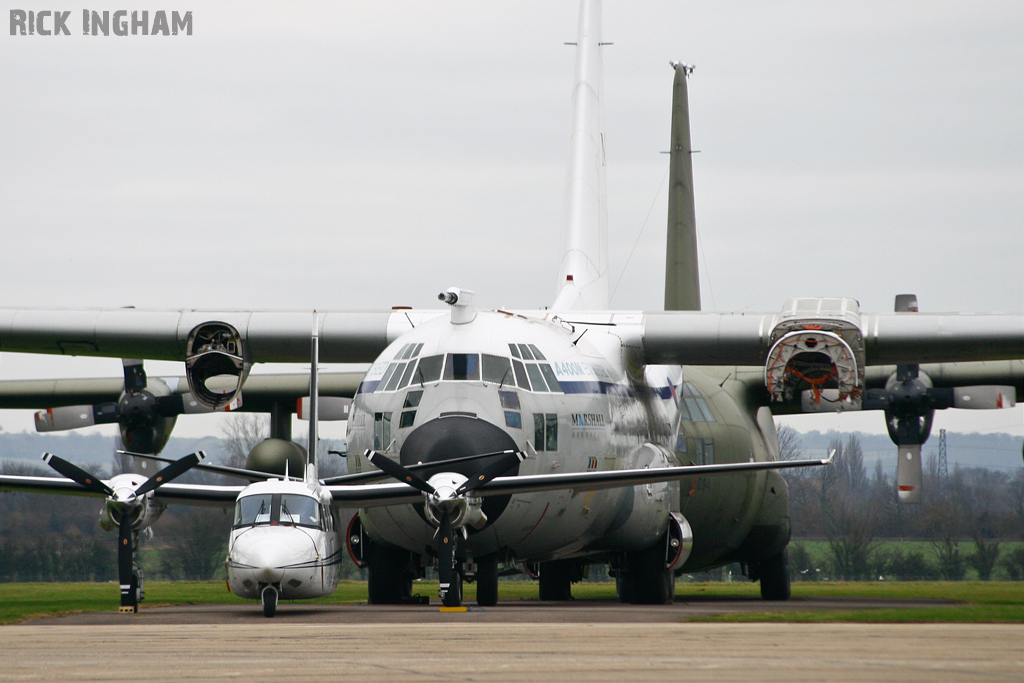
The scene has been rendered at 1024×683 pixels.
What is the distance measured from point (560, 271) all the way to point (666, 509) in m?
5.51

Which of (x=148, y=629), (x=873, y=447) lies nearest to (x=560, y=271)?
(x=148, y=629)

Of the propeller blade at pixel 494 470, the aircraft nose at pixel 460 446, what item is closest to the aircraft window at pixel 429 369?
the aircraft nose at pixel 460 446

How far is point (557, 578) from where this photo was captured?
68.2ft

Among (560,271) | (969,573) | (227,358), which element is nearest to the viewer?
(227,358)

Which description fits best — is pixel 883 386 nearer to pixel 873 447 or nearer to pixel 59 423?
pixel 59 423

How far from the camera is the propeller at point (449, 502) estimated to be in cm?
1323

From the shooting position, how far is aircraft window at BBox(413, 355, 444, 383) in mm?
14594

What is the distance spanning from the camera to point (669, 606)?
1669cm

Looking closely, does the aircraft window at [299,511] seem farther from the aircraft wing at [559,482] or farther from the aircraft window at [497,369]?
the aircraft window at [497,369]

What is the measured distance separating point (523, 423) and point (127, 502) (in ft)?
15.7

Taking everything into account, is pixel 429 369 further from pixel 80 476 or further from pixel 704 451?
pixel 704 451

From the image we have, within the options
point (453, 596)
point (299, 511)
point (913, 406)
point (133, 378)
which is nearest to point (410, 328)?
point (299, 511)

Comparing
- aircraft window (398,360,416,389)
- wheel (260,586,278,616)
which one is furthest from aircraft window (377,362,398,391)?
wheel (260,586,278,616)

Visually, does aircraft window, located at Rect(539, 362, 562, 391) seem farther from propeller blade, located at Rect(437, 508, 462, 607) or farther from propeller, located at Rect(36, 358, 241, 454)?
propeller, located at Rect(36, 358, 241, 454)
